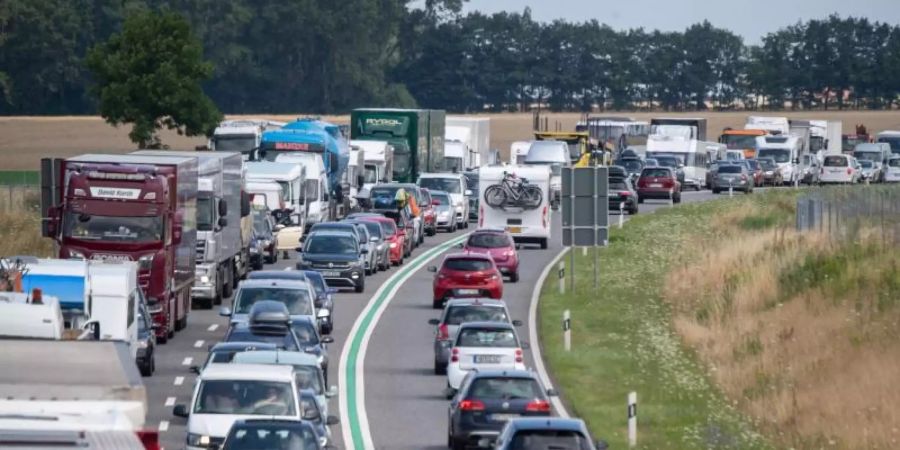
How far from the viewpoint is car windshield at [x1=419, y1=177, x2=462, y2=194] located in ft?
240

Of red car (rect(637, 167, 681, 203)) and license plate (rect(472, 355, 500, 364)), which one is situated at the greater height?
red car (rect(637, 167, 681, 203))

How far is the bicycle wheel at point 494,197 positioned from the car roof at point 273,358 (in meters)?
34.1

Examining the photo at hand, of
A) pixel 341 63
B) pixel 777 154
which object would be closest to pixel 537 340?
pixel 777 154

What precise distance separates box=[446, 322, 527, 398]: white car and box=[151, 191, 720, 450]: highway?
686mm

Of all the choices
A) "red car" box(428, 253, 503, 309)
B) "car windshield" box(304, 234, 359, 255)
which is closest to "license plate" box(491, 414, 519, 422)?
"red car" box(428, 253, 503, 309)

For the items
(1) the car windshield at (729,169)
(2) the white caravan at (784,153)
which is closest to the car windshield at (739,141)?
(2) the white caravan at (784,153)

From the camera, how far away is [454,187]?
7388cm

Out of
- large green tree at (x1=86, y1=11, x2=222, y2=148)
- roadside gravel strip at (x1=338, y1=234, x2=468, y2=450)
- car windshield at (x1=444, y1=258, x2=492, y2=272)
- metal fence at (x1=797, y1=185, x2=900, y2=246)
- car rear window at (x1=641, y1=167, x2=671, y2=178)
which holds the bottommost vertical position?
roadside gravel strip at (x1=338, y1=234, x2=468, y2=450)

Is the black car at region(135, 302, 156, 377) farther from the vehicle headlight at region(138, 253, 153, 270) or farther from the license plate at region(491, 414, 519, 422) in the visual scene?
the license plate at region(491, 414, 519, 422)

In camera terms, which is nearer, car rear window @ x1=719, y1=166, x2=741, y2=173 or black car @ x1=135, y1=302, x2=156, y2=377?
black car @ x1=135, y1=302, x2=156, y2=377

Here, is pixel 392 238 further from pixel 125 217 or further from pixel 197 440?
pixel 197 440

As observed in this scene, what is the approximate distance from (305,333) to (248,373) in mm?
9438

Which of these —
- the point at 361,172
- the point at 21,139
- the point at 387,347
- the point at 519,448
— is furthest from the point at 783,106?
the point at 519,448

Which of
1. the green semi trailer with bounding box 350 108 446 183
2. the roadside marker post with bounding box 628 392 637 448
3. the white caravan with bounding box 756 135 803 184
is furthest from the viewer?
the white caravan with bounding box 756 135 803 184
